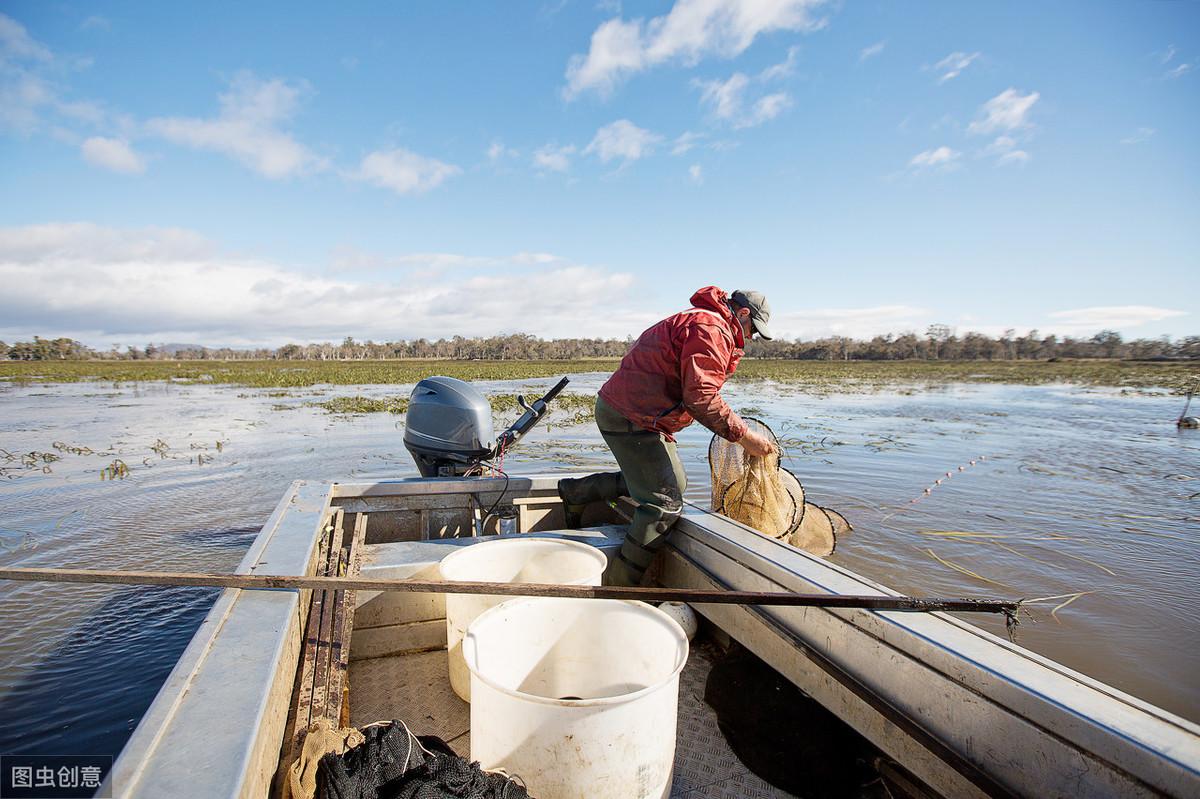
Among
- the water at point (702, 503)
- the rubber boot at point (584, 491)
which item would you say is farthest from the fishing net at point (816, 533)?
the water at point (702, 503)

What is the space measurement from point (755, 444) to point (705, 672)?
1.29m

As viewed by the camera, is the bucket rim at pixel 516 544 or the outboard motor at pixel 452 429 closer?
the bucket rim at pixel 516 544

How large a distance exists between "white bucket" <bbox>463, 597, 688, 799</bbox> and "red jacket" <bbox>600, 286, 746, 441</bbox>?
1326 mm

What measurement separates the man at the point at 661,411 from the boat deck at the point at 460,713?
0.68m

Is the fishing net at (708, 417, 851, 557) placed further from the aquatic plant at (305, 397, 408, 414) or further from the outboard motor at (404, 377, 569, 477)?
the aquatic plant at (305, 397, 408, 414)

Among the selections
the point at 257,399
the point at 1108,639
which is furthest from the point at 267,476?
the point at 257,399

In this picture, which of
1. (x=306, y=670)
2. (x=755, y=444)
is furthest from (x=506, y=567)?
(x=755, y=444)

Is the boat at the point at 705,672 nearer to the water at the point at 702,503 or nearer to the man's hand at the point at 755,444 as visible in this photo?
the man's hand at the point at 755,444

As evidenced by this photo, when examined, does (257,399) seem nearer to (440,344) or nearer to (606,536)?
(606,536)

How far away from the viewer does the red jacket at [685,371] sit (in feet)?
10.3

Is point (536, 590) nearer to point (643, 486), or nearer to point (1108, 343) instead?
point (643, 486)

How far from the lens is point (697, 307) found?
3.46 m

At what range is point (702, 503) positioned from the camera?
7.25m

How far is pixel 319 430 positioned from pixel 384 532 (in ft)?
37.1
